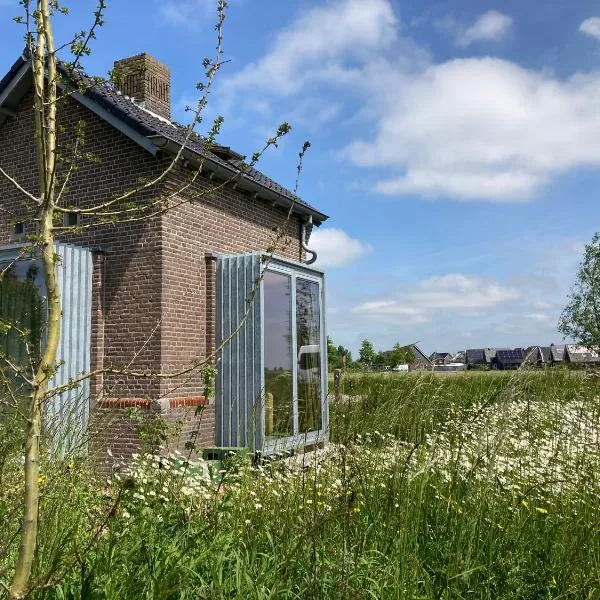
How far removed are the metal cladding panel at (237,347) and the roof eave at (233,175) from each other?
1369 mm

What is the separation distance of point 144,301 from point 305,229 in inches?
195

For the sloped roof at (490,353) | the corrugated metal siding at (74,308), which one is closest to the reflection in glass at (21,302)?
the corrugated metal siding at (74,308)

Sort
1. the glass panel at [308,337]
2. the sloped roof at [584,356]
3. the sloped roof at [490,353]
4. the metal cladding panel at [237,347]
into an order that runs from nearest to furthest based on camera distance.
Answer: the sloped roof at [584,356], the metal cladding panel at [237,347], the glass panel at [308,337], the sloped roof at [490,353]

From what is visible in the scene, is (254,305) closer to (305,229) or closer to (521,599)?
(305,229)

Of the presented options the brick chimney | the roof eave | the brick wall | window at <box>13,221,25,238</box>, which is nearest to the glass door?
the brick wall

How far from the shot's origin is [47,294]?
277 cm

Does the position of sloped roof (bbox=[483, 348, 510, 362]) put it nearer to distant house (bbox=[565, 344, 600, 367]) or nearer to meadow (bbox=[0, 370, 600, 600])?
distant house (bbox=[565, 344, 600, 367])

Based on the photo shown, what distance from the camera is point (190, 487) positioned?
525cm

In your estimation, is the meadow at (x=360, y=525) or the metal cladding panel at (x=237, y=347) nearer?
the meadow at (x=360, y=525)

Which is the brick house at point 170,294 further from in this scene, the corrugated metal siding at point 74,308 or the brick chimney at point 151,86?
the brick chimney at point 151,86

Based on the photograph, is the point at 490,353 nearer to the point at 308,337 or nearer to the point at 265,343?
the point at 308,337

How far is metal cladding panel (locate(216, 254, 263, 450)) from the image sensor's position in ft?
31.4

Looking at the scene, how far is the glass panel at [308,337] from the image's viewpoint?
34.6ft

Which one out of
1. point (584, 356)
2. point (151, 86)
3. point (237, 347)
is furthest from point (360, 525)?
point (584, 356)
